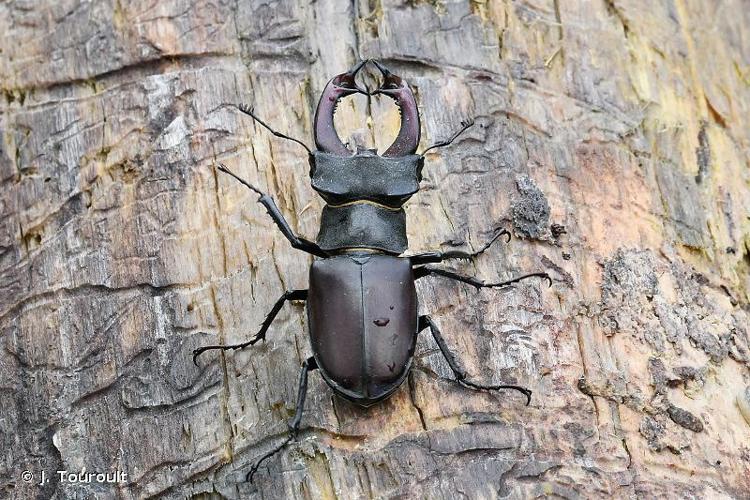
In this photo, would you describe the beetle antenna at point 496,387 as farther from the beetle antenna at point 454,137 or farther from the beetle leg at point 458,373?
the beetle antenna at point 454,137

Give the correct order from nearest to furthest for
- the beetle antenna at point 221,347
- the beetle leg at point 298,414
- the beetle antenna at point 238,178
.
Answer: the beetle leg at point 298,414
the beetle antenna at point 221,347
the beetle antenna at point 238,178

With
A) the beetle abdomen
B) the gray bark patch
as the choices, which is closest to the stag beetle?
the beetle abdomen

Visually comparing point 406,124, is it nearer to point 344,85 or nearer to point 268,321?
point 344,85

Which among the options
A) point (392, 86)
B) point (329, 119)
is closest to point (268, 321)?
point (329, 119)

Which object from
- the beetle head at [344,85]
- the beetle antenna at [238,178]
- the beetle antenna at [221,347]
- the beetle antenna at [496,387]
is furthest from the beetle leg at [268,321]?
the beetle head at [344,85]

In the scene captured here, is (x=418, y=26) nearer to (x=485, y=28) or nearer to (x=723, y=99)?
(x=485, y=28)

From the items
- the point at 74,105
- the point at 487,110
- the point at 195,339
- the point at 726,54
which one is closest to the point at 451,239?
the point at 487,110
